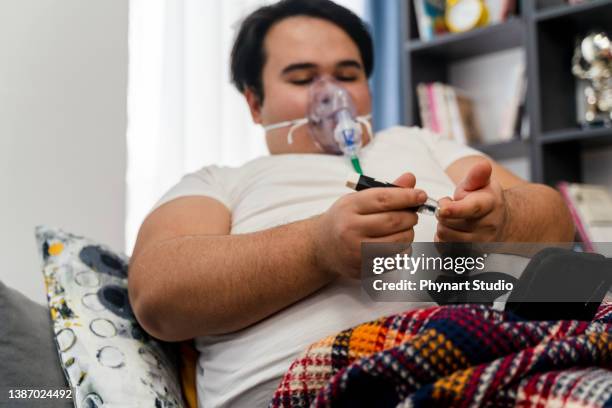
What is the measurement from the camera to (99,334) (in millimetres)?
1050

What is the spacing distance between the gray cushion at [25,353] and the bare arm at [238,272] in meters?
0.14

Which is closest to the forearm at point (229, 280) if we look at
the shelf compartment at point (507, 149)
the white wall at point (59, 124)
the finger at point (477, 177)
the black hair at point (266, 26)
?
the finger at point (477, 177)

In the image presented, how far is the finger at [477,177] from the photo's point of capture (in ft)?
2.95

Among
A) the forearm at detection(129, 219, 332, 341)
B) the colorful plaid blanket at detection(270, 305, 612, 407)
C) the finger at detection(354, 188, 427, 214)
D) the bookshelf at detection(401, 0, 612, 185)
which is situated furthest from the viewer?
the bookshelf at detection(401, 0, 612, 185)

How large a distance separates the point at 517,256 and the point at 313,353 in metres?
0.37

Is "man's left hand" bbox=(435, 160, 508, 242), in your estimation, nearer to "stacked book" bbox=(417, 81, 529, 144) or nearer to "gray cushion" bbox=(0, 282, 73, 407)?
"gray cushion" bbox=(0, 282, 73, 407)

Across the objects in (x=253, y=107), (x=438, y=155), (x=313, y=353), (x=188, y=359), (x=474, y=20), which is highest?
(x=474, y=20)

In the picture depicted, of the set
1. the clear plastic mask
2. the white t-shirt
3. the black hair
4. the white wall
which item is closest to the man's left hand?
the white t-shirt

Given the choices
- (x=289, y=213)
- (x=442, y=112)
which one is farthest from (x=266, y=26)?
(x=442, y=112)

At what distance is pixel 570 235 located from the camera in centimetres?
121

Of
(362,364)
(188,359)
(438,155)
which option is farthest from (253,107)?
(362,364)

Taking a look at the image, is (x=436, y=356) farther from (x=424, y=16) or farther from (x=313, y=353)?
(x=424, y=16)

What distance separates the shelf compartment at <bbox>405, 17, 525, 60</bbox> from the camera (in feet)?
7.80

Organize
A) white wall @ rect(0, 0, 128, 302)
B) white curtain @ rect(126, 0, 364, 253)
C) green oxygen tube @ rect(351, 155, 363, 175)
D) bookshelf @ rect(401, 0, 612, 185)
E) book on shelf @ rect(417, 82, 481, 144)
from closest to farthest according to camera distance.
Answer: green oxygen tube @ rect(351, 155, 363, 175)
white wall @ rect(0, 0, 128, 302)
white curtain @ rect(126, 0, 364, 253)
bookshelf @ rect(401, 0, 612, 185)
book on shelf @ rect(417, 82, 481, 144)
